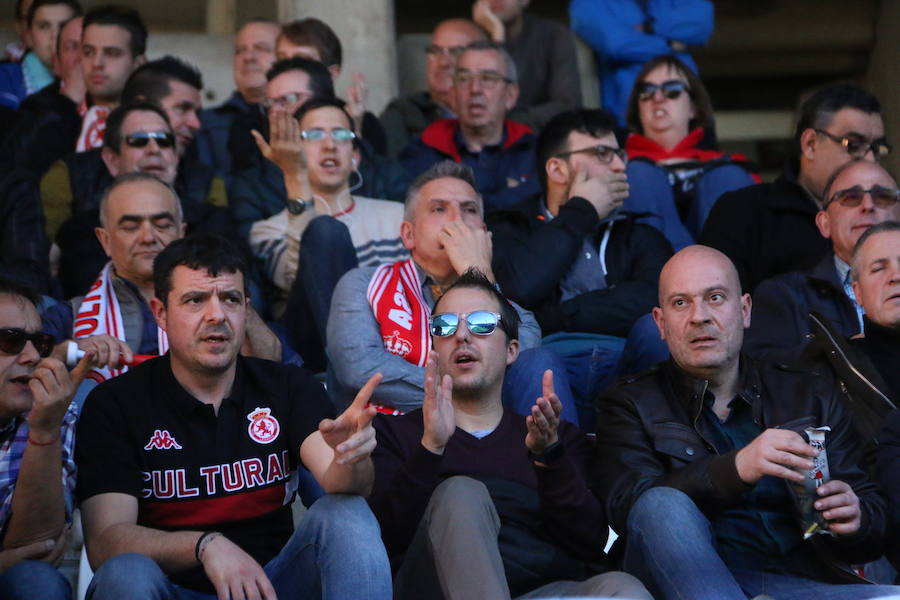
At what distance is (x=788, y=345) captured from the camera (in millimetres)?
5137

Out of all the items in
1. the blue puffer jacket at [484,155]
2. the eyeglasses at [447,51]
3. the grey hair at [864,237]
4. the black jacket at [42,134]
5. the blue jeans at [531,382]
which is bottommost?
the blue jeans at [531,382]

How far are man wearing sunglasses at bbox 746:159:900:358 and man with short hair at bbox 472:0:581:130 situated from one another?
263 centimetres

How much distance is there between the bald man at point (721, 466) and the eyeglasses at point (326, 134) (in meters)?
1.89

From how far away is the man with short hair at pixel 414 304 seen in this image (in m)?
4.84

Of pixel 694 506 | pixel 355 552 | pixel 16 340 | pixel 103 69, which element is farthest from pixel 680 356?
pixel 103 69

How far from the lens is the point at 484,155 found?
6918 mm

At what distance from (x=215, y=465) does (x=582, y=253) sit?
2.13m

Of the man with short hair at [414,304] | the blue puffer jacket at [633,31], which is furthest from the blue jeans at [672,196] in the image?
the blue puffer jacket at [633,31]

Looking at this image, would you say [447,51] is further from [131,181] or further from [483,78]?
[131,181]

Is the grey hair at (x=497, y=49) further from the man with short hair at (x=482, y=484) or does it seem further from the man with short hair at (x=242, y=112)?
the man with short hair at (x=482, y=484)

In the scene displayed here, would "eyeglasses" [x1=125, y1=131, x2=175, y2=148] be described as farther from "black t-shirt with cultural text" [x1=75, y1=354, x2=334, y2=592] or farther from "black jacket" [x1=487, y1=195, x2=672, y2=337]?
"black t-shirt with cultural text" [x1=75, y1=354, x2=334, y2=592]

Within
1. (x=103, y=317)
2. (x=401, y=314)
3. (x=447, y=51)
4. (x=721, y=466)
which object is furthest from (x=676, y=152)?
(x=721, y=466)

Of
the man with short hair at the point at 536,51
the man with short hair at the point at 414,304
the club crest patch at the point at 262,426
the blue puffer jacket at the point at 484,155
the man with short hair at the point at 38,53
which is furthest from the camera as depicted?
the man with short hair at the point at 536,51

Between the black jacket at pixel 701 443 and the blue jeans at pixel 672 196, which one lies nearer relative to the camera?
the black jacket at pixel 701 443
